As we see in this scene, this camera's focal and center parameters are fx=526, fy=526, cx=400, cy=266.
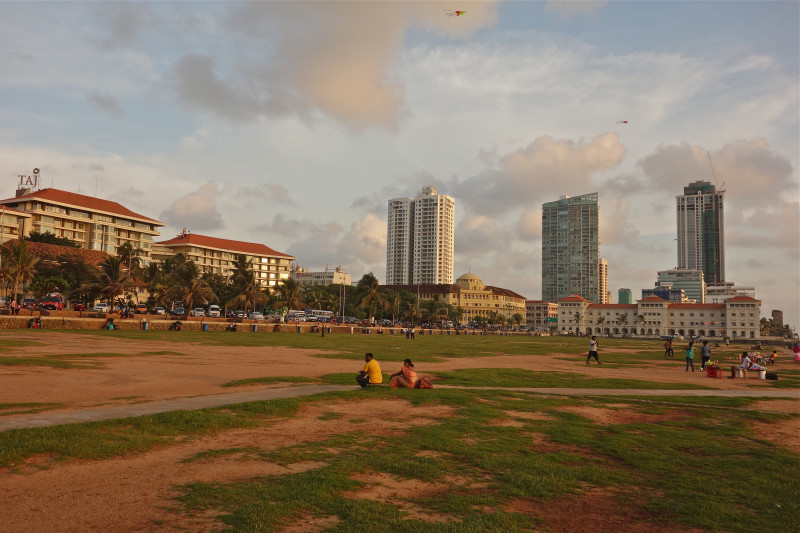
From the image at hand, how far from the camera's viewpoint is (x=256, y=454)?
9.80m

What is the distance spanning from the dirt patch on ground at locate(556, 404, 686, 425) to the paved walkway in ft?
9.82

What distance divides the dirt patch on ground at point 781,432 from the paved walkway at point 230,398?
5.18 meters

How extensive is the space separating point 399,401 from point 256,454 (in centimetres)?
691

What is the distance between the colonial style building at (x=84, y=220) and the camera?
100312 millimetres

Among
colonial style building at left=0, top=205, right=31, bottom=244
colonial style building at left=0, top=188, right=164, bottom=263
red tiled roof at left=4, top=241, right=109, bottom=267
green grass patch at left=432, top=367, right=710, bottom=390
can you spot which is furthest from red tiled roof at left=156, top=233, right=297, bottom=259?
green grass patch at left=432, top=367, right=710, bottom=390

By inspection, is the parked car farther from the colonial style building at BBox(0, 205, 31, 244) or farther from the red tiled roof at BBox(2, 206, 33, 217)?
the red tiled roof at BBox(2, 206, 33, 217)

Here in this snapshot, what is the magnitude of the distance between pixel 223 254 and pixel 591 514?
501ft

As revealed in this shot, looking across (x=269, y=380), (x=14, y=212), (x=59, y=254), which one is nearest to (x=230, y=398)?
(x=269, y=380)

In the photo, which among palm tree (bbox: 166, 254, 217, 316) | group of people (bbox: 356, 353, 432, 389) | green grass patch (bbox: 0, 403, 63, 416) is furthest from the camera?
palm tree (bbox: 166, 254, 217, 316)

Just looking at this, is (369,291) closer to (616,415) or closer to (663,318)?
(616,415)

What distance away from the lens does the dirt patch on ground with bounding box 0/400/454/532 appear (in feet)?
21.4

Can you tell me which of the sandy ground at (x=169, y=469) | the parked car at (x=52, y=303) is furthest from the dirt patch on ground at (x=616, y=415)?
the parked car at (x=52, y=303)

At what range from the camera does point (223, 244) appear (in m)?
151

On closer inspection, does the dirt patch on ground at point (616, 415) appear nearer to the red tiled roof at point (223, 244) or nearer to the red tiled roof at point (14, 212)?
the red tiled roof at point (14, 212)
